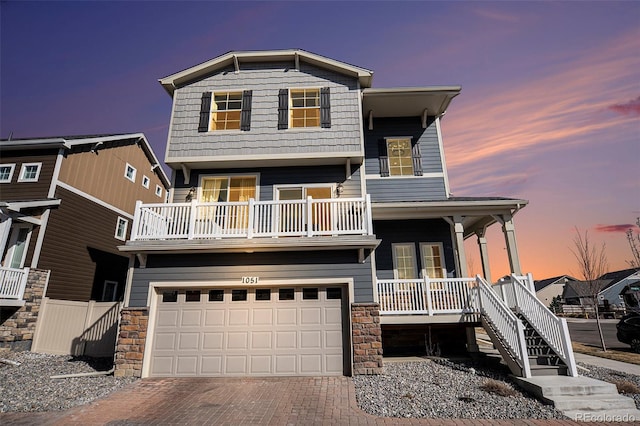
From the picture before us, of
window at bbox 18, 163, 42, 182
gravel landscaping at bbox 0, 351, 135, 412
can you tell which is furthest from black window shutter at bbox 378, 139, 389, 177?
window at bbox 18, 163, 42, 182

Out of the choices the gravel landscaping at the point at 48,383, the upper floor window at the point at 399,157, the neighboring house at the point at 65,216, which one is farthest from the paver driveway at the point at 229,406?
the upper floor window at the point at 399,157

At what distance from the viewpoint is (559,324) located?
22.6 feet

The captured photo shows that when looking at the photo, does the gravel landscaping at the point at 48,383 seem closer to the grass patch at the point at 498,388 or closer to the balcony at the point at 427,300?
the balcony at the point at 427,300

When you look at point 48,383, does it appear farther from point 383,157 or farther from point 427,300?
point 383,157

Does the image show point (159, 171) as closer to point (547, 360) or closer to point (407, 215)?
point (407, 215)

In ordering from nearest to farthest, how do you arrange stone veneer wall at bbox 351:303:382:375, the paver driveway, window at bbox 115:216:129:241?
the paver driveway, stone veneer wall at bbox 351:303:382:375, window at bbox 115:216:129:241

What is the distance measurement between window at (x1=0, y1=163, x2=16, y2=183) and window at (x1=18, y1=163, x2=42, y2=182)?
20.8 inches

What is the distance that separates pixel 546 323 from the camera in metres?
7.27

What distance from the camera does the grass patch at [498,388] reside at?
20.2 feet

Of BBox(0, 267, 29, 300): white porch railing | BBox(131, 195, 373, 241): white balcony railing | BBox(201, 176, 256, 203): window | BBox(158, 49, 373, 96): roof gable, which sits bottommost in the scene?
BBox(0, 267, 29, 300): white porch railing

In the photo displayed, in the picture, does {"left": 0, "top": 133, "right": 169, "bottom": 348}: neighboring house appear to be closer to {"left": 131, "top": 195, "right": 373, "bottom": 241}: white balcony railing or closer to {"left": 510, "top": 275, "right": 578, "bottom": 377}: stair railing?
{"left": 131, "top": 195, "right": 373, "bottom": 241}: white balcony railing

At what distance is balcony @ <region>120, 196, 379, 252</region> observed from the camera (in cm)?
814

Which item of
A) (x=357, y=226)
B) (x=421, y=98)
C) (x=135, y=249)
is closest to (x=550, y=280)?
(x=421, y=98)

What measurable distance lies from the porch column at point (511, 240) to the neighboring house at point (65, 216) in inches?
638
